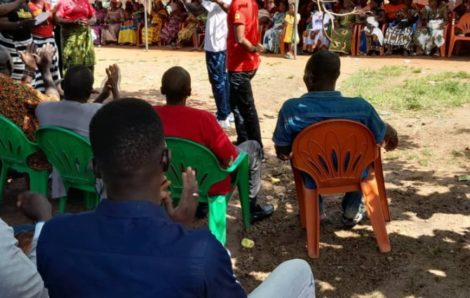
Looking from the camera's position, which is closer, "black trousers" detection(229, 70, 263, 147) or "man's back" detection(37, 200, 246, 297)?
"man's back" detection(37, 200, 246, 297)

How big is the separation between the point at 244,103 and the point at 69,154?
2.30m

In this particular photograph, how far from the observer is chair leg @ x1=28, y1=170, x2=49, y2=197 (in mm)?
4059

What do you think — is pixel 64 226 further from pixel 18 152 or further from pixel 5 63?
pixel 5 63

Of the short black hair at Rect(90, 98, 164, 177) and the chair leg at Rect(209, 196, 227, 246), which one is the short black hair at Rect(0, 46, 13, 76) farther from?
the short black hair at Rect(90, 98, 164, 177)

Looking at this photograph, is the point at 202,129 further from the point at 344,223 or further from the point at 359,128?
the point at 344,223

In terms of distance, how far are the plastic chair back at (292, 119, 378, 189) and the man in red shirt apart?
1.91 meters

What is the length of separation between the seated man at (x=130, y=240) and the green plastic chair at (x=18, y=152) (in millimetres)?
2335

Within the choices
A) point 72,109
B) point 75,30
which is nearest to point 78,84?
point 72,109

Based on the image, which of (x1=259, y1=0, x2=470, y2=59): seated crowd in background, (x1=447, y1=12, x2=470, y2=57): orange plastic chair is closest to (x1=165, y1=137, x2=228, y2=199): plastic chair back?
(x1=259, y1=0, x2=470, y2=59): seated crowd in background

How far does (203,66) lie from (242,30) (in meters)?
7.45

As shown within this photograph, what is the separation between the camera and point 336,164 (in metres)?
3.70

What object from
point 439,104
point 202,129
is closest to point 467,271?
point 202,129

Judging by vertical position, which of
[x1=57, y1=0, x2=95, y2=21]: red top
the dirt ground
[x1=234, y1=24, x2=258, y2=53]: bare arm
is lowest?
the dirt ground

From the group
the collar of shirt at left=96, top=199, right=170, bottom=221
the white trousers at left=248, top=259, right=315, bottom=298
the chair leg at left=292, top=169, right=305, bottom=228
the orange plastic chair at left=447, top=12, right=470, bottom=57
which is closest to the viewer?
the collar of shirt at left=96, top=199, right=170, bottom=221
